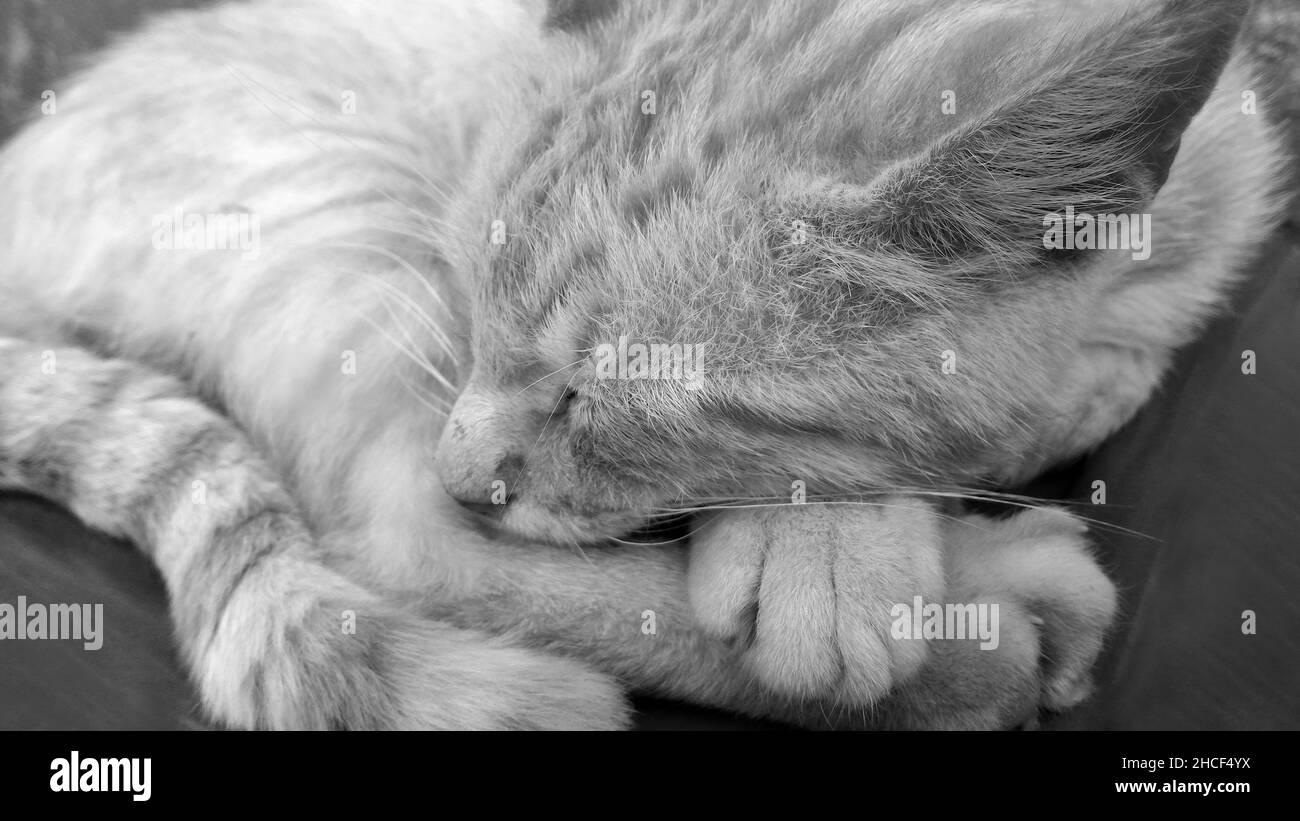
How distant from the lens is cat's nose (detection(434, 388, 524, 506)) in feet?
4.05

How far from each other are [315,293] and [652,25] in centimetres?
59

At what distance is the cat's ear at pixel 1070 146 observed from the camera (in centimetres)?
95

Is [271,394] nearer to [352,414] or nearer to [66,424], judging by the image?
[352,414]

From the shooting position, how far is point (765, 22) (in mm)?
1309

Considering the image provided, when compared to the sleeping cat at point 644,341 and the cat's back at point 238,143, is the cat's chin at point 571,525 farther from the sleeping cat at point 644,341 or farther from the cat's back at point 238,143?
the cat's back at point 238,143

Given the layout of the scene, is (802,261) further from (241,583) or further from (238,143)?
(238,143)

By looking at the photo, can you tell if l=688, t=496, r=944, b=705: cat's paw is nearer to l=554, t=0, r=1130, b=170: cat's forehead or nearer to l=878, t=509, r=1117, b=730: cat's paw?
l=878, t=509, r=1117, b=730: cat's paw

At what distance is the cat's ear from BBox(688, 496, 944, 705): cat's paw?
32 cm

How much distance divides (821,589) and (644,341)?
34cm

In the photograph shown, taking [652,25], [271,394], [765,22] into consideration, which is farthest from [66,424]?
[765,22]

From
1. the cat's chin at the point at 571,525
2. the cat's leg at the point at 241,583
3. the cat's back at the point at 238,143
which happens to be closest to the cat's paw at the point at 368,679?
the cat's leg at the point at 241,583

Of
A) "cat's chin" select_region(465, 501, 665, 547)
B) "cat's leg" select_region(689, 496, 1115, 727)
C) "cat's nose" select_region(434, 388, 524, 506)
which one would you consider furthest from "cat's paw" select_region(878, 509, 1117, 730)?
"cat's nose" select_region(434, 388, 524, 506)

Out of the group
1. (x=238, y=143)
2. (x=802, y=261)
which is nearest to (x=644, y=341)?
(x=802, y=261)

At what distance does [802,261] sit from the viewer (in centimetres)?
112
